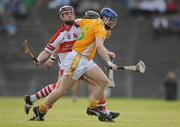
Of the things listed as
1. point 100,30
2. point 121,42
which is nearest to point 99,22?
point 100,30

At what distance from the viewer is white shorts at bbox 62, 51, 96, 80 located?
57.9 ft

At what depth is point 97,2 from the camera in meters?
42.1

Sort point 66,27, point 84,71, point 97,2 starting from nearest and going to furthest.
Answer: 1. point 84,71
2. point 66,27
3. point 97,2

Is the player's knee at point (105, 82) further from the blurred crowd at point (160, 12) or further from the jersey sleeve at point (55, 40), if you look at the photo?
the blurred crowd at point (160, 12)

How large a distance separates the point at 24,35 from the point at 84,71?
919 inches

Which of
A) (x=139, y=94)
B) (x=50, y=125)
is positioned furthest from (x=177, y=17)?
(x=50, y=125)

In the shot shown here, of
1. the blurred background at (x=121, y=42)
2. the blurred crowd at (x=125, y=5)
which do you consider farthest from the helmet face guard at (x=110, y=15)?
the blurred crowd at (x=125, y=5)

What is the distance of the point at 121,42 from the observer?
40.7 m

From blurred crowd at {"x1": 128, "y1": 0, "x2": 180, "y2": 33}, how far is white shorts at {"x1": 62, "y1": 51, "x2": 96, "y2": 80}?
2332cm

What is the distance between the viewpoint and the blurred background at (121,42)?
38.7 meters

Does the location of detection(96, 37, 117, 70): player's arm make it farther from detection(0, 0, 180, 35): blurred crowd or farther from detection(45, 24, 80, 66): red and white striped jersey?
detection(0, 0, 180, 35): blurred crowd

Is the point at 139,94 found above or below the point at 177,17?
below

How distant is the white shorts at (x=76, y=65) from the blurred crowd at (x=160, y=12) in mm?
23317

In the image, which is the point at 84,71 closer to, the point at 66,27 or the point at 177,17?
the point at 66,27
